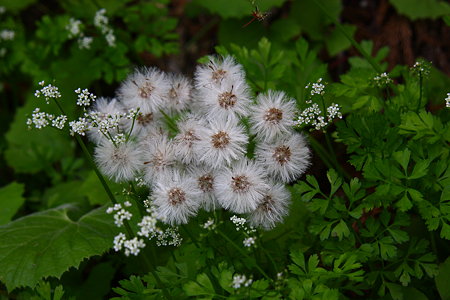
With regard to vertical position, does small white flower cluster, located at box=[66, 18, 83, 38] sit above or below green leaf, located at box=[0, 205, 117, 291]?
above

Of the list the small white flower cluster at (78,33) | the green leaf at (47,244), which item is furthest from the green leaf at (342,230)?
the small white flower cluster at (78,33)

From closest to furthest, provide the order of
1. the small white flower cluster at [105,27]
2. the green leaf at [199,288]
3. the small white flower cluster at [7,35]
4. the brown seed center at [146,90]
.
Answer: the green leaf at [199,288]
the brown seed center at [146,90]
the small white flower cluster at [105,27]
the small white flower cluster at [7,35]

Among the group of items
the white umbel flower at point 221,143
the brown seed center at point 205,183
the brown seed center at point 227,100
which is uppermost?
the brown seed center at point 227,100

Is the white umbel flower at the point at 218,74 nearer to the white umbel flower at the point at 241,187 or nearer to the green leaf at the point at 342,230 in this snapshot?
the white umbel flower at the point at 241,187

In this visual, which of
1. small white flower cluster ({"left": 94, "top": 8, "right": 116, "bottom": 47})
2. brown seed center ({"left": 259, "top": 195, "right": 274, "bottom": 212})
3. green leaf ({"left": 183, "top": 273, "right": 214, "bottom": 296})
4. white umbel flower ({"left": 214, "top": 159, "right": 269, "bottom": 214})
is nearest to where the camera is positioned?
green leaf ({"left": 183, "top": 273, "right": 214, "bottom": 296})

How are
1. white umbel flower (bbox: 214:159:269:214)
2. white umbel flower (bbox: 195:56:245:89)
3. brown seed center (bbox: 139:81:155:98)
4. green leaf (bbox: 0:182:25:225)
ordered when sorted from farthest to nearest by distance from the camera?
green leaf (bbox: 0:182:25:225) → brown seed center (bbox: 139:81:155:98) → white umbel flower (bbox: 195:56:245:89) → white umbel flower (bbox: 214:159:269:214)

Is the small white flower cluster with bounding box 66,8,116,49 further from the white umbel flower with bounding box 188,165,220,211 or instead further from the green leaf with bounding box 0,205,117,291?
the white umbel flower with bounding box 188,165,220,211

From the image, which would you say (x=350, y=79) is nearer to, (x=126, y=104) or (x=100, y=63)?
(x=126, y=104)

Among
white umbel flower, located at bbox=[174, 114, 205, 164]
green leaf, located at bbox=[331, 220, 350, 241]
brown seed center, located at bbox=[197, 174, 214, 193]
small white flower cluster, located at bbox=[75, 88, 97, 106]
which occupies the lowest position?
green leaf, located at bbox=[331, 220, 350, 241]

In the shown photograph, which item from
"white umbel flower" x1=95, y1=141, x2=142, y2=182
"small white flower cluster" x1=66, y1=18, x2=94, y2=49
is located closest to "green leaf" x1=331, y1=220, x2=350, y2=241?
"white umbel flower" x1=95, y1=141, x2=142, y2=182
